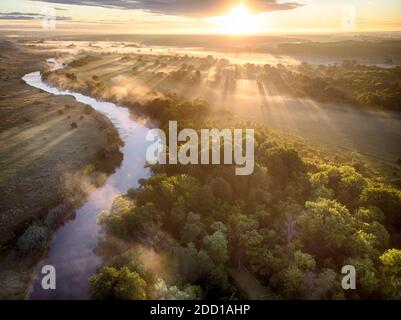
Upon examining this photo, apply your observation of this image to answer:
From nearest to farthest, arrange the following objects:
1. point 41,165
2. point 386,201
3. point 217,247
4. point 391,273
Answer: point 391,273, point 217,247, point 386,201, point 41,165

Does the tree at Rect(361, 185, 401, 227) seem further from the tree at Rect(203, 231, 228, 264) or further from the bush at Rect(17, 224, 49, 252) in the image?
the bush at Rect(17, 224, 49, 252)

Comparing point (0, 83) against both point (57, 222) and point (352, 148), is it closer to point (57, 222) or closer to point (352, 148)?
point (57, 222)

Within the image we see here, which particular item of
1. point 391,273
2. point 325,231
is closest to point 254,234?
point 325,231

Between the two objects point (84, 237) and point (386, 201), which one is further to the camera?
point (386, 201)

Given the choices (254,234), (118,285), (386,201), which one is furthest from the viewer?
(386,201)

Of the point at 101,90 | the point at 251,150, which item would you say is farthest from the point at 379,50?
the point at 251,150

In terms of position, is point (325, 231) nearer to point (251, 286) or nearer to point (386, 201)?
point (251, 286)
